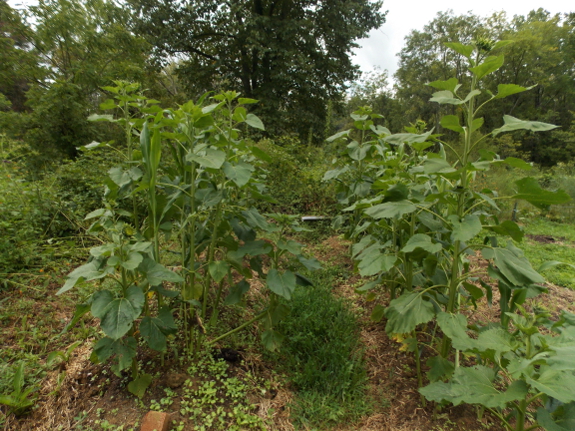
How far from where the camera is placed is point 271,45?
10578 millimetres

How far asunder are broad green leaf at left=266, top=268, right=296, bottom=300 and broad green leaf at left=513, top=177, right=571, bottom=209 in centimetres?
106

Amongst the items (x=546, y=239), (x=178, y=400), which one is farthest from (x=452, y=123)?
(x=546, y=239)

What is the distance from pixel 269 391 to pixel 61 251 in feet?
7.75

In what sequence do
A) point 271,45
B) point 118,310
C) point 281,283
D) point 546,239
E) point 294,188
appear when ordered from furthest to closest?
point 271,45, point 546,239, point 294,188, point 281,283, point 118,310

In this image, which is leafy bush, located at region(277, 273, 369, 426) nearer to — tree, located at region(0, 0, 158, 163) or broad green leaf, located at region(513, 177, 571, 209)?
broad green leaf, located at region(513, 177, 571, 209)

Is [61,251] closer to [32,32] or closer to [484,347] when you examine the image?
[484,347]

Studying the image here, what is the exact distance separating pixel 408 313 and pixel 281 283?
0.61 m

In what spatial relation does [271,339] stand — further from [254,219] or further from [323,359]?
[254,219]

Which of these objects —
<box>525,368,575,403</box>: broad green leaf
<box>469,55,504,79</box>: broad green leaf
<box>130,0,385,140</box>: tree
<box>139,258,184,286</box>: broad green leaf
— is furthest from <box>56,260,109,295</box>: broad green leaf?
<box>130,0,385,140</box>: tree

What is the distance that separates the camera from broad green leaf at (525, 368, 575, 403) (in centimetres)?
82

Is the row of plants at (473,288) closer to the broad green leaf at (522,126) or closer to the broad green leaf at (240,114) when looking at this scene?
the broad green leaf at (522,126)

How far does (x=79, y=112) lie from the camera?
5262 millimetres

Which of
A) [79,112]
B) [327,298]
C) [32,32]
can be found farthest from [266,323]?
[32,32]

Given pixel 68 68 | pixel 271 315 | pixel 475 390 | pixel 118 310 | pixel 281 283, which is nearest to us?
pixel 475 390
